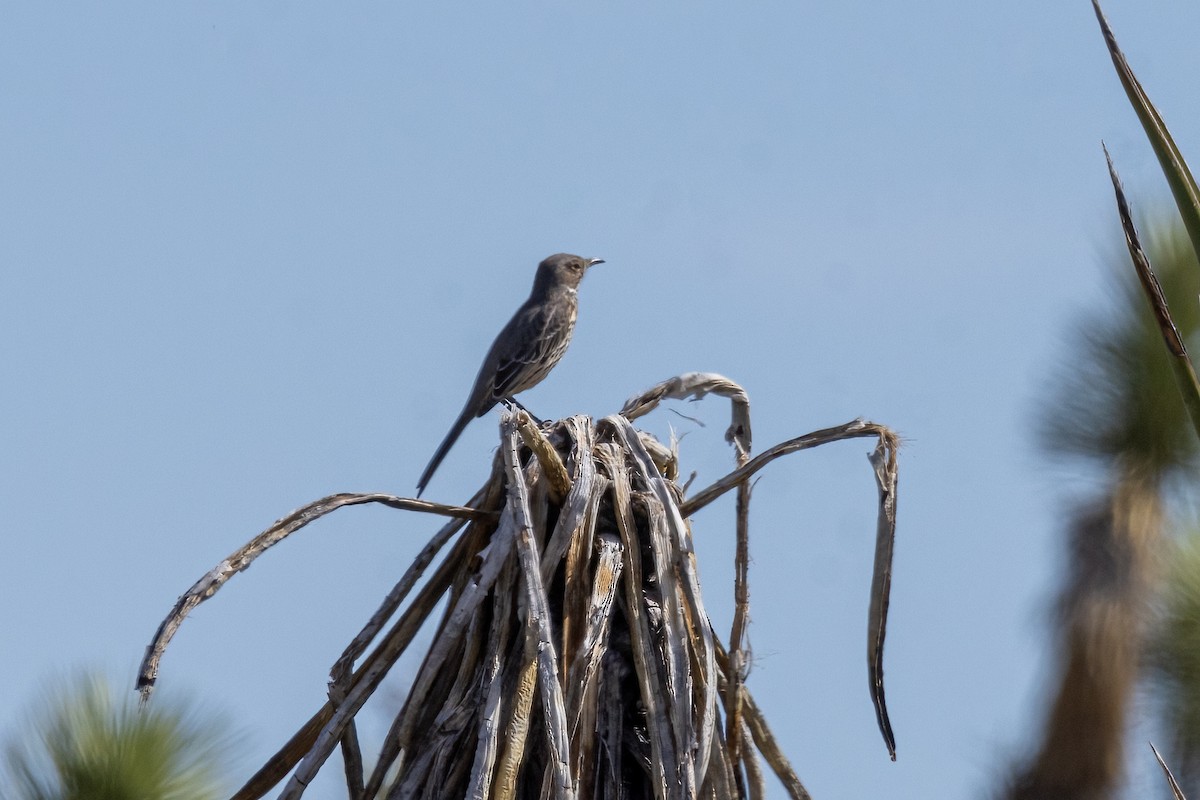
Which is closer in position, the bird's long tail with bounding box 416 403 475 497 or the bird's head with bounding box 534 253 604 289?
the bird's long tail with bounding box 416 403 475 497

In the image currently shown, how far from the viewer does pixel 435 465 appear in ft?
28.6

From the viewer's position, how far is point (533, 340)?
10133mm

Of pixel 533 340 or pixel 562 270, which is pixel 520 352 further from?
pixel 562 270

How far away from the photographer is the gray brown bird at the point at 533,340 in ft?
32.5

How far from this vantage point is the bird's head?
10.7 m

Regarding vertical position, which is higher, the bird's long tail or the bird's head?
the bird's head

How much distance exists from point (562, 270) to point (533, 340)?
0.80 metres

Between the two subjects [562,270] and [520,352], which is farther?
[562,270]

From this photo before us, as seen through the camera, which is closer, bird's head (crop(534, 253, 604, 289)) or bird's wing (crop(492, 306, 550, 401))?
bird's wing (crop(492, 306, 550, 401))

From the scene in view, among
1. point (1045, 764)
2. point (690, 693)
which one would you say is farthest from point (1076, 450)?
point (690, 693)

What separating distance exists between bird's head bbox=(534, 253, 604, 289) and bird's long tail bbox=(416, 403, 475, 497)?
1.18 m

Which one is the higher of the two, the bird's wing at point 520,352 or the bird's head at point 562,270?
the bird's head at point 562,270

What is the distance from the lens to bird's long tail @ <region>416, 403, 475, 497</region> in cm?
848

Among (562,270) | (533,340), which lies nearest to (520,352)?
(533,340)
